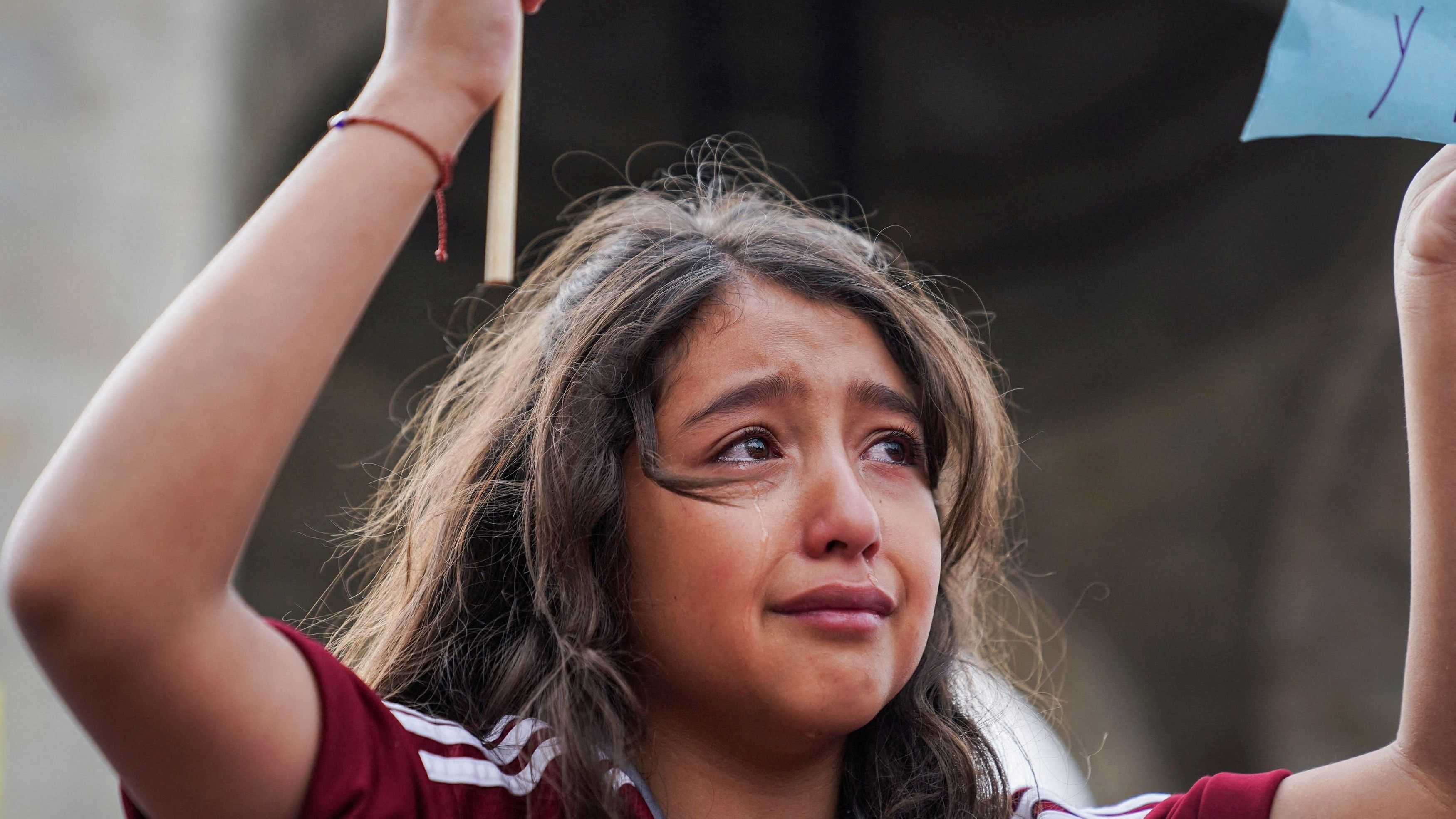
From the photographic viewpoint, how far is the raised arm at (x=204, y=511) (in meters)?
0.71

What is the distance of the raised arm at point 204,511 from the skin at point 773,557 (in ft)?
1.08

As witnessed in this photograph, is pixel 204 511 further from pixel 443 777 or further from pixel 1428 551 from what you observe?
pixel 1428 551

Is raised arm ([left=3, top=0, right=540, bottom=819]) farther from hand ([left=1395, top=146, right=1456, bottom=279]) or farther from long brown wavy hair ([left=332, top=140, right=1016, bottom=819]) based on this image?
hand ([left=1395, top=146, right=1456, bottom=279])

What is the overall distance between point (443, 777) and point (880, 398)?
492mm

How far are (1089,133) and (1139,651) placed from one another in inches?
63.6

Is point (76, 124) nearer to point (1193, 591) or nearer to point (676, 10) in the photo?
point (676, 10)

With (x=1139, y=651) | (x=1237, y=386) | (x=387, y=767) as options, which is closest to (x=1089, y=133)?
(x=1237, y=386)

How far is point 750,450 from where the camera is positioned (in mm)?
1111

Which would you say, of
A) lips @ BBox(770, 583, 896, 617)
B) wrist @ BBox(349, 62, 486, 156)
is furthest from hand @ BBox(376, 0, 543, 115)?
lips @ BBox(770, 583, 896, 617)

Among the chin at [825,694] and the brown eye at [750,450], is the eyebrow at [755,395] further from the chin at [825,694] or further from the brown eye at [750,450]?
the chin at [825,694]

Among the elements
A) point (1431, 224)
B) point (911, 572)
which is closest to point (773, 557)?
point (911, 572)

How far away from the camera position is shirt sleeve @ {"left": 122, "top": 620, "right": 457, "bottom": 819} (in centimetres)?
82

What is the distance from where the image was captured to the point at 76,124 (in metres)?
2.29

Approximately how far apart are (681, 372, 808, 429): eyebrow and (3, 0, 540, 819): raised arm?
13.9 inches
